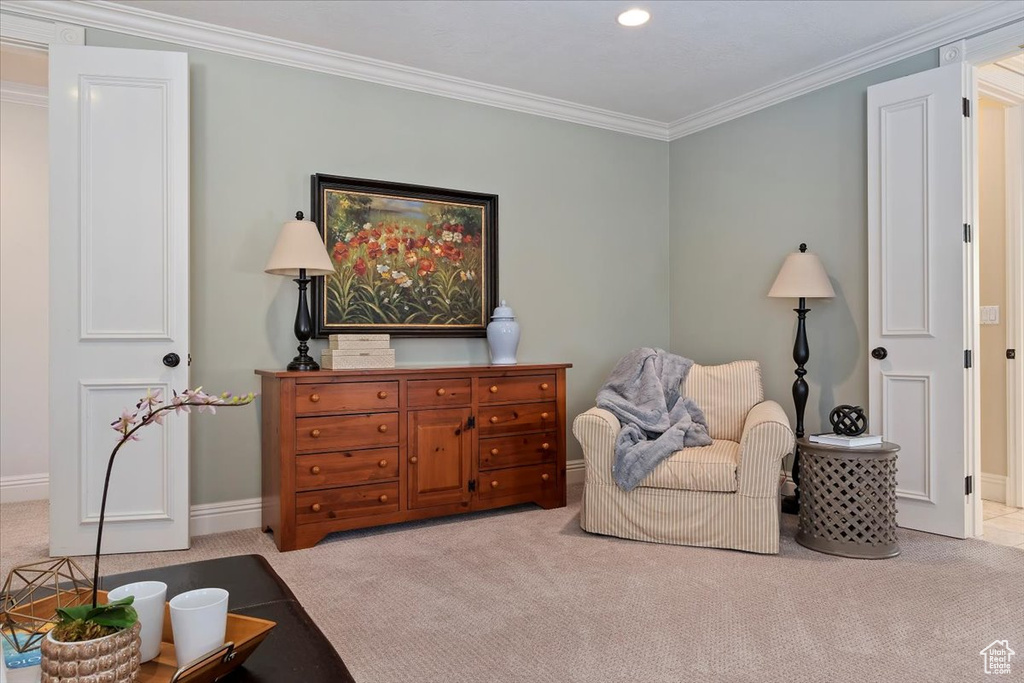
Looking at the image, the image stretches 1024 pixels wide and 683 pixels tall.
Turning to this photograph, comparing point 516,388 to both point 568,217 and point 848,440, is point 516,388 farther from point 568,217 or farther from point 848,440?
point 848,440

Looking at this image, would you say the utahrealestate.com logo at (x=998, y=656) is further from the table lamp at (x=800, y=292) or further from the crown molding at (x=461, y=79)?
the crown molding at (x=461, y=79)

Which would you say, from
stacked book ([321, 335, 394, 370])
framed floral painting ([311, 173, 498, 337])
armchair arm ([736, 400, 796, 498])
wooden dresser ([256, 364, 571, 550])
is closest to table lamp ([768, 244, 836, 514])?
armchair arm ([736, 400, 796, 498])

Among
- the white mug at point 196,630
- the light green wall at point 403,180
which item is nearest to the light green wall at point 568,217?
the light green wall at point 403,180

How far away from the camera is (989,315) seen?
13.0 ft

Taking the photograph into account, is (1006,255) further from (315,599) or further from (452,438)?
(315,599)

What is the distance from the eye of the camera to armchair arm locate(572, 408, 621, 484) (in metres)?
3.20

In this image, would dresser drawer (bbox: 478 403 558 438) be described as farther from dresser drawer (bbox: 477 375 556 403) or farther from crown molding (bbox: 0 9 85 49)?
crown molding (bbox: 0 9 85 49)

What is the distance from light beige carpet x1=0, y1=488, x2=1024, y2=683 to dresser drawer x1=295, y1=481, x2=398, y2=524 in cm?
13

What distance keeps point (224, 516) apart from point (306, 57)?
243 cm

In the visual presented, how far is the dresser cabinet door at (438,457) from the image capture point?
3412 millimetres

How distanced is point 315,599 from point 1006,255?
4.09m

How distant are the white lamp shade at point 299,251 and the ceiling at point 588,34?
1.01 m

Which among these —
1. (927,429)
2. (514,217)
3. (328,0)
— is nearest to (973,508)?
(927,429)

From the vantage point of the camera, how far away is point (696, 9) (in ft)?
10.2
